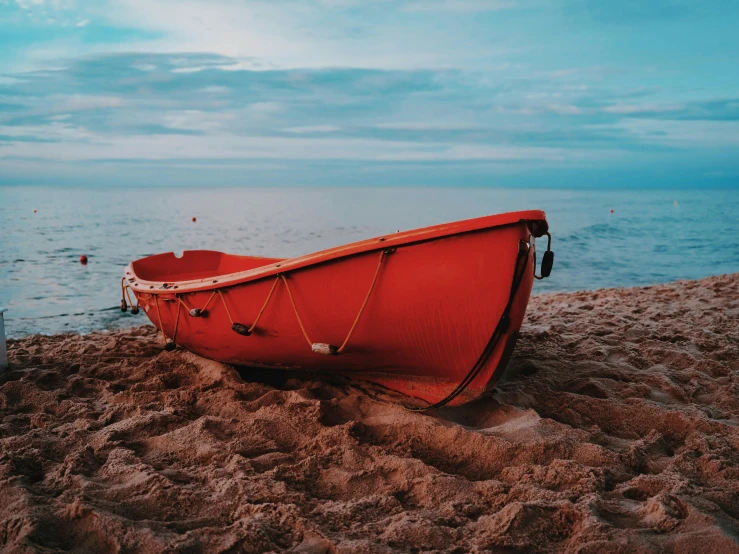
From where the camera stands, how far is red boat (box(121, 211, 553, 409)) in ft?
9.93

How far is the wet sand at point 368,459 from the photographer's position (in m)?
2.24

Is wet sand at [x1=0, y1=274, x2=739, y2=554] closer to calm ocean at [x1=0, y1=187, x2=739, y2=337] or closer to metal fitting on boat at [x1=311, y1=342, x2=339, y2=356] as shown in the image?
metal fitting on boat at [x1=311, y1=342, x2=339, y2=356]

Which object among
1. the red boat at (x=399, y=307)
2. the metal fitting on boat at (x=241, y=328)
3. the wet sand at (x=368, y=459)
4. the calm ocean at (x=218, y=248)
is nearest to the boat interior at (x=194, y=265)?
the wet sand at (x=368, y=459)

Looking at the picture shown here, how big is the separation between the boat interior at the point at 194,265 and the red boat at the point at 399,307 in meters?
1.98

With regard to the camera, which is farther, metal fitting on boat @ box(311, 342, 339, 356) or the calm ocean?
the calm ocean

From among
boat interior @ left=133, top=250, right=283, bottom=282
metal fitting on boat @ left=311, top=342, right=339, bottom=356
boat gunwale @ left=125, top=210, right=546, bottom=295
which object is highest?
boat gunwale @ left=125, top=210, right=546, bottom=295

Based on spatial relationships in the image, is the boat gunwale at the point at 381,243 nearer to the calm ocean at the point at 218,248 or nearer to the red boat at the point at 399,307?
the red boat at the point at 399,307

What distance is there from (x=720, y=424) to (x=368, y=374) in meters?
2.01

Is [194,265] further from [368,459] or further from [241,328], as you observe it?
[368,459]

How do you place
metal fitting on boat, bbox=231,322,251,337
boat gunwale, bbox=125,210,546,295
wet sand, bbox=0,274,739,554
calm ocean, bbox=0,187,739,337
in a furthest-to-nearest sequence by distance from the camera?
calm ocean, bbox=0,187,739,337
metal fitting on boat, bbox=231,322,251,337
boat gunwale, bbox=125,210,546,295
wet sand, bbox=0,274,739,554

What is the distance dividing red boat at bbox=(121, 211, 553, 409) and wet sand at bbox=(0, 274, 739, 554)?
0.81 feet

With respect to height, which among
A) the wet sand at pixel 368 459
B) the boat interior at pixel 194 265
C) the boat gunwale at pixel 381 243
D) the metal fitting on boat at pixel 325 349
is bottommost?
the wet sand at pixel 368 459

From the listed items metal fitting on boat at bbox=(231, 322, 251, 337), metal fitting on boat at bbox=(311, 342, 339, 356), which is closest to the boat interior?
metal fitting on boat at bbox=(231, 322, 251, 337)

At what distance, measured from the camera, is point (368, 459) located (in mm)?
2885
